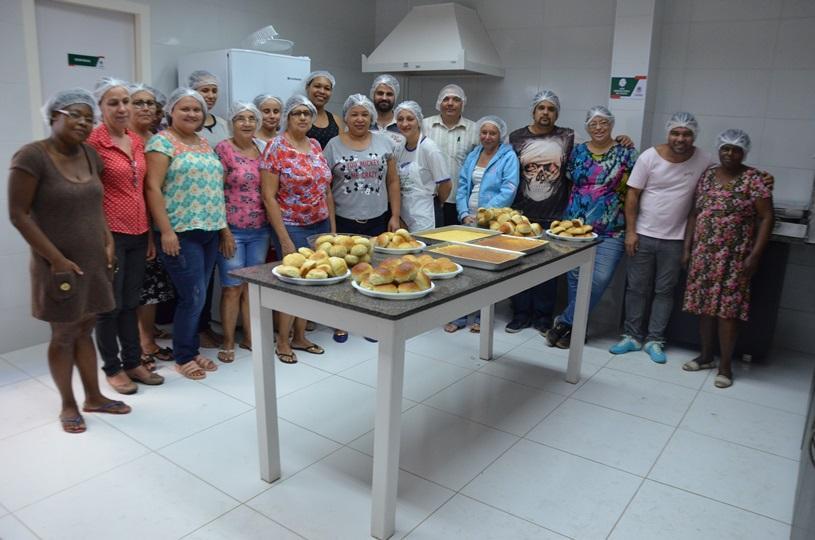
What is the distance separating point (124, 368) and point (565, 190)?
2.83 meters

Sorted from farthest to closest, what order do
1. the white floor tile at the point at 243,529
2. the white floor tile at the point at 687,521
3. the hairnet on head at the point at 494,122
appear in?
the hairnet on head at the point at 494,122
the white floor tile at the point at 687,521
the white floor tile at the point at 243,529

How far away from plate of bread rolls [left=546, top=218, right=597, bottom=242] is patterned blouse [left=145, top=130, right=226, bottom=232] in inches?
68.7

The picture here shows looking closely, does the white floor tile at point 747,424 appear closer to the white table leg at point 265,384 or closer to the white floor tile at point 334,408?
the white floor tile at point 334,408

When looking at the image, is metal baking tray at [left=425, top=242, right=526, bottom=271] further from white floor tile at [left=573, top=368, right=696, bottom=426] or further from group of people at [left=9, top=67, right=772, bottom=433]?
white floor tile at [left=573, top=368, right=696, bottom=426]

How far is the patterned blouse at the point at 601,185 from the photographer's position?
3.69 metres

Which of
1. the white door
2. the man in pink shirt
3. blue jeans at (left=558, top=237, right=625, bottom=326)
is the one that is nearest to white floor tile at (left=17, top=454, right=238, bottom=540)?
the white door

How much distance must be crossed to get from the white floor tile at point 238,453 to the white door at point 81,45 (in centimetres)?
224

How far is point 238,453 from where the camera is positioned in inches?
97.1

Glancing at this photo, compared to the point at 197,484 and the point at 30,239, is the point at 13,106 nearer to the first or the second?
the point at 30,239

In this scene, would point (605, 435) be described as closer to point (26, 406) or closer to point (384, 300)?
point (384, 300)

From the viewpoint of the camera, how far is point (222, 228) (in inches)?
121

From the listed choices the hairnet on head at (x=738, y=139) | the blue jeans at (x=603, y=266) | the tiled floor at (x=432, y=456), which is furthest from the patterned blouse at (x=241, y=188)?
the hairnet on head at (x=738, y=139)

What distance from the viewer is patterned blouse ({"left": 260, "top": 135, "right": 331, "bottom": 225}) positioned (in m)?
3.12

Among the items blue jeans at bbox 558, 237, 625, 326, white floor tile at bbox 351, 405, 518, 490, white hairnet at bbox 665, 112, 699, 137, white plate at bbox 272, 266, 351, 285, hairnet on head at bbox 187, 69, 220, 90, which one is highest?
hairnet on head at bbox 187, 69, 220, 90
